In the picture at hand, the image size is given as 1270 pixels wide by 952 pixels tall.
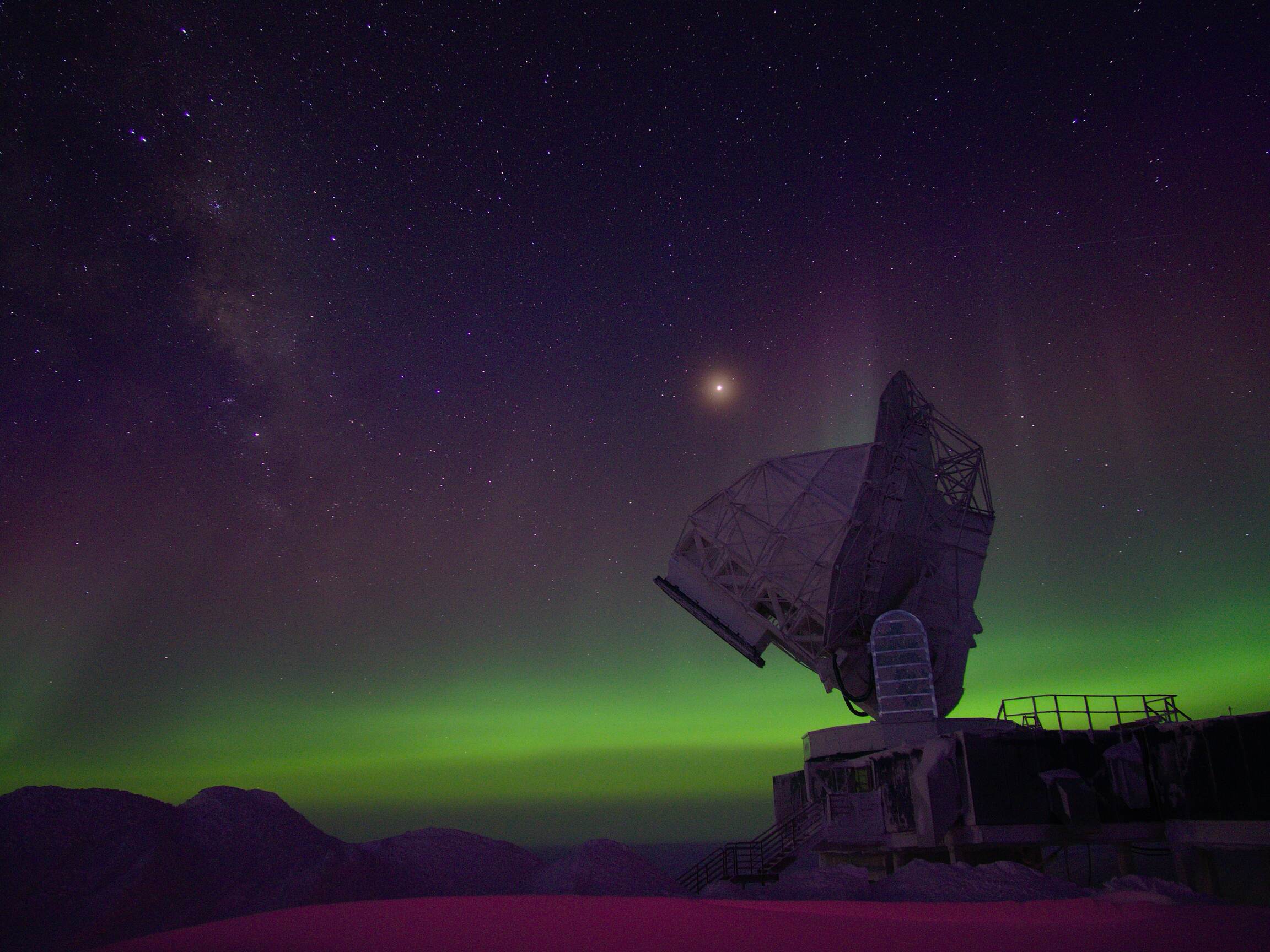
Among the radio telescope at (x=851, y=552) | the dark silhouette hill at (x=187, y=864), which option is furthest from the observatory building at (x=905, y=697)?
the dark silhouette hill at (x=187, y=864)

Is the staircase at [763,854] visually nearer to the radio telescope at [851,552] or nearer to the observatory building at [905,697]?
the observatory building at [905,697]

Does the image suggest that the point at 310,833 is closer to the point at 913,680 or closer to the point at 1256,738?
the point at 913,680

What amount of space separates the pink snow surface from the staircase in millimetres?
19368

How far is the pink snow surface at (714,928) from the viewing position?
6.77m

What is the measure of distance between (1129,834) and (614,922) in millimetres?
19824

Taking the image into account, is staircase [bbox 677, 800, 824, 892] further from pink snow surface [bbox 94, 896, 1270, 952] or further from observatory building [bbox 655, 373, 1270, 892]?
pink snow surface [bbox 94, 896, 1270, 952]

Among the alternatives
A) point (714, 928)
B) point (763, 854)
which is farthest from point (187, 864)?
point (763, 854)

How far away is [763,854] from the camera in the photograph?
27.6 metres

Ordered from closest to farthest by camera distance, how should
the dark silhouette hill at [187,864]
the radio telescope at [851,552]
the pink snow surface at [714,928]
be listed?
the pink snow surface at [714,928] → the dark silhouette hill at [187,864] → the radio telescope at [851,552]

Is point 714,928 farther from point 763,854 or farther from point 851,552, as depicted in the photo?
point 763,854

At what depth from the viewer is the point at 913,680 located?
2605cm

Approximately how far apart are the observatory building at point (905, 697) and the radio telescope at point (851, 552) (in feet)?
0.21

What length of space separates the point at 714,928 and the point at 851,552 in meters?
19.8

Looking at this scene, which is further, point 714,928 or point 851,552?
point 851,552
